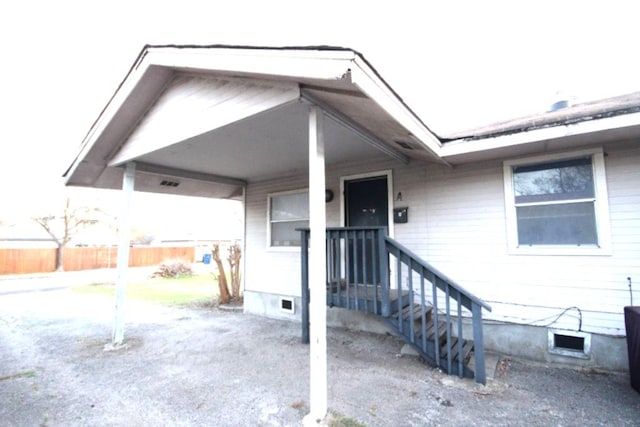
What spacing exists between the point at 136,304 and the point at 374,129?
8070mm

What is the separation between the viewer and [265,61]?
2.64 meters

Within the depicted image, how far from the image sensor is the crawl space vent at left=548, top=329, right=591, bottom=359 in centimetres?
361

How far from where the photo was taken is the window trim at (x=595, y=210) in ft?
11.7

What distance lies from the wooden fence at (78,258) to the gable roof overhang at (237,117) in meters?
13.0

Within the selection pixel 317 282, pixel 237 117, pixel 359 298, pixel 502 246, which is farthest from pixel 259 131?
pixel 502 246

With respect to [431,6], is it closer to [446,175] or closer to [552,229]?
[446,175]

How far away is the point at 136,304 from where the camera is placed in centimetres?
810

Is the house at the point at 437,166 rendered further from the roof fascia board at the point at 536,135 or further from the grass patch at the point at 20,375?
the grass patch at the point at 20,375

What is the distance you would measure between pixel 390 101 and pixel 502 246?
9.18ft

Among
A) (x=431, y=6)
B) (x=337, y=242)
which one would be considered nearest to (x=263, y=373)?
(x=337, y=242)

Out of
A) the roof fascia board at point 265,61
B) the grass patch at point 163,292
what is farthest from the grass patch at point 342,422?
the grass patch at point 163,292

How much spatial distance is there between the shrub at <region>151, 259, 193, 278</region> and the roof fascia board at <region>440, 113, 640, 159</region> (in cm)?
1463

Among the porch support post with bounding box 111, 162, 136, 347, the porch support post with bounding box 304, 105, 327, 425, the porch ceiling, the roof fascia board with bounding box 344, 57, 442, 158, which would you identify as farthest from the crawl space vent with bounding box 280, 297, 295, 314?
the roof fascia board with bounding box 344, 57, 442, 158

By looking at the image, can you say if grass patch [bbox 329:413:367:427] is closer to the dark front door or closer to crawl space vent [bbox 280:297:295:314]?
the dark front door
